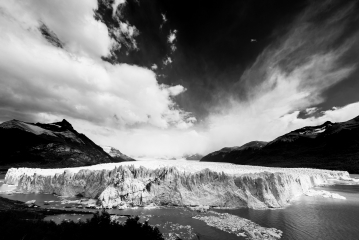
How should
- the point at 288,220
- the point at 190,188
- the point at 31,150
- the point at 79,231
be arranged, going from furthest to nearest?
the point at 31,150 < the point at 190,188 < the point at 288,220 < the point at 79,231

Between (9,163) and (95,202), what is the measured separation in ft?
361

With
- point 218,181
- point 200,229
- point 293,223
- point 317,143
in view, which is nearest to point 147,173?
point 218,181

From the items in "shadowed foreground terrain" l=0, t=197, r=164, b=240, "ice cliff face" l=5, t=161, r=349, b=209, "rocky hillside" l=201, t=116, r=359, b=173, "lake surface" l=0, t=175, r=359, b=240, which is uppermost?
"rocky hillside" l=201, t=116, r=359, b=173

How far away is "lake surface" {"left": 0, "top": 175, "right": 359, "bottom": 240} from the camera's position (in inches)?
698

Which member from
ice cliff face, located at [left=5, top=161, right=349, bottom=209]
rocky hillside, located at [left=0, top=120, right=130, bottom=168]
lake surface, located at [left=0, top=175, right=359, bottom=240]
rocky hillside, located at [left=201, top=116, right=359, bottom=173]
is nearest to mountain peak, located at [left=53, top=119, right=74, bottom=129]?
rocky hillside, located at [left=0, top=120, right=130, bottom=168]

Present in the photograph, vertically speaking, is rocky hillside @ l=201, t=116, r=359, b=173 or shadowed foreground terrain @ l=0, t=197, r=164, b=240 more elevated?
rocky hillside @ l=201, t=116, r=359, b=173

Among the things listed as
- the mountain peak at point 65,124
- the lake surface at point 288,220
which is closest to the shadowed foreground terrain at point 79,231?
the lake surface at point 288,220

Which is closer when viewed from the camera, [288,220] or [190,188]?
[288,220]

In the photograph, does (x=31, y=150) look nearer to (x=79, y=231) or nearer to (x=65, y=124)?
(x=65, y=124)

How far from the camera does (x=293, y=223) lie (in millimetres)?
20516

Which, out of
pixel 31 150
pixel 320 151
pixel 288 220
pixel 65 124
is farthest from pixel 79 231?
pixel 65 124

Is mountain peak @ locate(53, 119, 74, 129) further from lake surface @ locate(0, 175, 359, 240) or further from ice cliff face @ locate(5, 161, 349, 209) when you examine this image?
lake surface @ locate(0, 175, 359, 240)

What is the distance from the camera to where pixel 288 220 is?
21359 millimetres

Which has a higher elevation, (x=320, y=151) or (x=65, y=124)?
(x=65, y=124)
